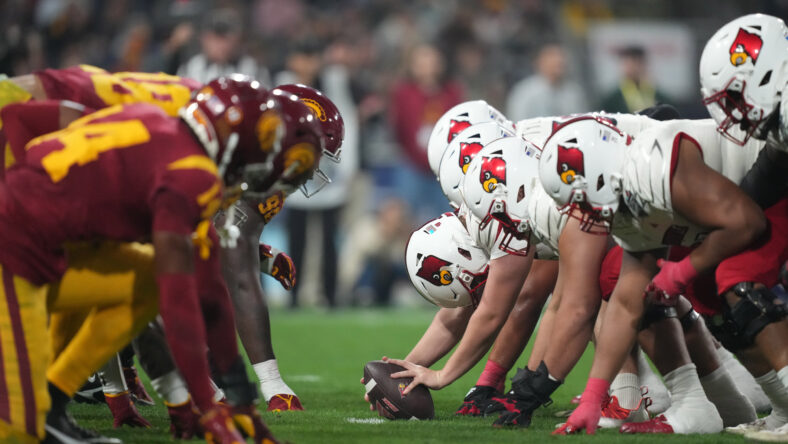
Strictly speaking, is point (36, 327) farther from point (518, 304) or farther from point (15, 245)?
point (518, 304)

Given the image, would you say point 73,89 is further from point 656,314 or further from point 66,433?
point 656,314

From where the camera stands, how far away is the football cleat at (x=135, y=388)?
17.1ft

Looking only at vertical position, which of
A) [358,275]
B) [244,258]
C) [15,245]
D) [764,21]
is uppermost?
[764,21]

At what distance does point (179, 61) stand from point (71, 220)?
4.98 m

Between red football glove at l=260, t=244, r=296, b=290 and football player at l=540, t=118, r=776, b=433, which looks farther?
red football glove at l=260, t=244, r=296, b=290

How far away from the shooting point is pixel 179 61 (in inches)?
326

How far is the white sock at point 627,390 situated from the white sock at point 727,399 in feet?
0.93

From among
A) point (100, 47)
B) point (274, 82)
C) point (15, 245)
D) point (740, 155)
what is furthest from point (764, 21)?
point (100, 47)

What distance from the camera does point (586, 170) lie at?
159 inches

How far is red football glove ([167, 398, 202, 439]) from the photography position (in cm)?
402

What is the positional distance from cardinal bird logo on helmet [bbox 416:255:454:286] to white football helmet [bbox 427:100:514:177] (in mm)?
947

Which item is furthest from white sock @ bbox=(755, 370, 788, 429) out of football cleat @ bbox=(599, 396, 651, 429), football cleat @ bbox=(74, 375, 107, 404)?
football cleat @ bbox=(74, 375, 107, 404)

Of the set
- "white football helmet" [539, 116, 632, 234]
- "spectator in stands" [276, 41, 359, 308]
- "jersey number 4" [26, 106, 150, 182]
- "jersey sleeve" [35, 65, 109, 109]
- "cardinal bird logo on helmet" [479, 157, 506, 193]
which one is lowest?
"spectator in stands" [276, 41, 359, 308]

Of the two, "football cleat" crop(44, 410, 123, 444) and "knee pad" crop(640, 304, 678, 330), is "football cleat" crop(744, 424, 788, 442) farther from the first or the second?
"football cleat" crop(44, 410, 123, 444)
